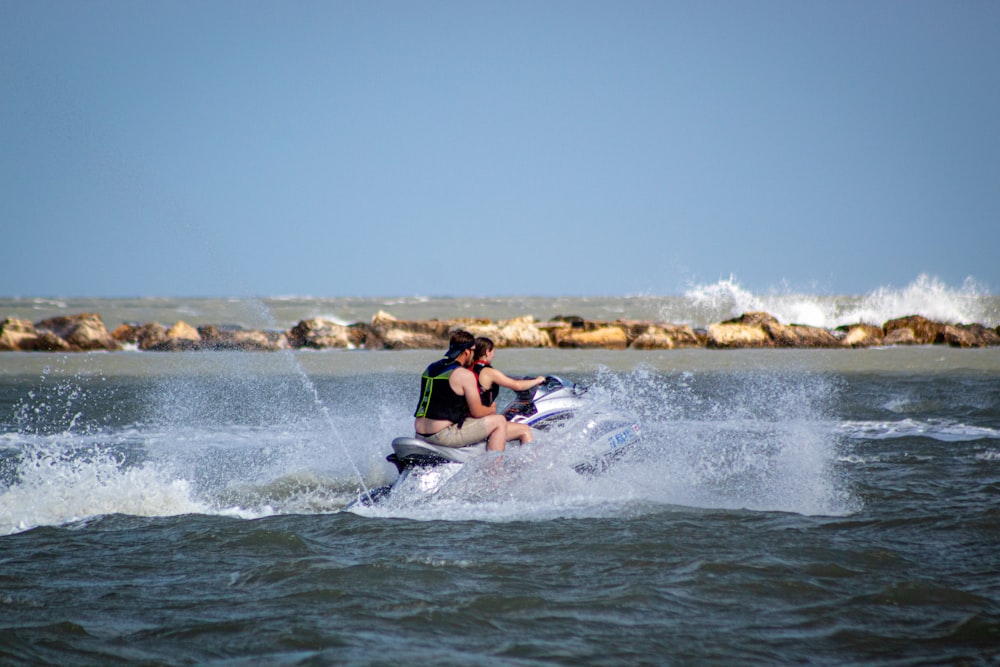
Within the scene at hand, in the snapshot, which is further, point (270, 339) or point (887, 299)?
point (887, 299)

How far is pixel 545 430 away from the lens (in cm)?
854

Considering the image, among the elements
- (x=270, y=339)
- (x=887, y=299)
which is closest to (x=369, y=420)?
(x=270, y=339)

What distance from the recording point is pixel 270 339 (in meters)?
27.2

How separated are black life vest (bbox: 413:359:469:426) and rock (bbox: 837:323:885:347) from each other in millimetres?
23253

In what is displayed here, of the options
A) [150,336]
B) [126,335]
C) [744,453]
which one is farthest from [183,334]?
[744,453]

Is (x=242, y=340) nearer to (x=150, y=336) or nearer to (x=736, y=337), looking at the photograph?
(x=150, y=336)

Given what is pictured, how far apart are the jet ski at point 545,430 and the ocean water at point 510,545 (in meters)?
0.15

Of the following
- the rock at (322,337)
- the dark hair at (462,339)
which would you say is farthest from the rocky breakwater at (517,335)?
the dark hair at (462,339)

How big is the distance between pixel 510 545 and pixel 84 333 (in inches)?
915

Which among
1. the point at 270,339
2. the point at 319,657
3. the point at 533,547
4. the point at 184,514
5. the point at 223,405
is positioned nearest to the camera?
the point at 319,657

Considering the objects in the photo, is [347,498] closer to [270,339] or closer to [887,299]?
[270,339]

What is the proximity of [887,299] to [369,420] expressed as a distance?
29949 mm

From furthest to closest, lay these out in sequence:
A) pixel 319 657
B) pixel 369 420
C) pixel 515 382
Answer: pixel 369 420 < pixel 515 382 < pixel 319 657

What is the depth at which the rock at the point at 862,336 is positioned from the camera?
93.5 ft
